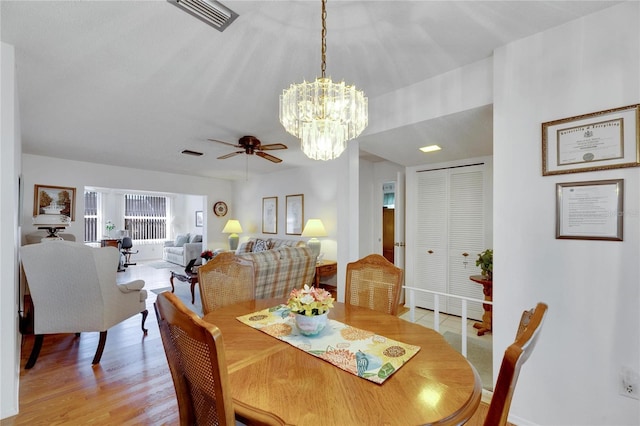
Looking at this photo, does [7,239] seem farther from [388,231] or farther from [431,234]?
[388,231]

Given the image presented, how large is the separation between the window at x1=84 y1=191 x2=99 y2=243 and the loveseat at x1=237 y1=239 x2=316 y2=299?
724cm

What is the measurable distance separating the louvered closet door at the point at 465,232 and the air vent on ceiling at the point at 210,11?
3.29 m

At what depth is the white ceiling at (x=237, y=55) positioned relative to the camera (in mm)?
1537

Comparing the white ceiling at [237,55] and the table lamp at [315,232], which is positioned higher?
the white ceiling at [237,55]

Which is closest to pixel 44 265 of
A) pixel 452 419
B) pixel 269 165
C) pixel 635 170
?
pixel 452 419

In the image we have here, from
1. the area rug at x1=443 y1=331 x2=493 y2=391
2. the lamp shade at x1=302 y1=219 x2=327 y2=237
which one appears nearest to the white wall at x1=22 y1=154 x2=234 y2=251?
the lamp shade at x1=302 y1=219 x2=327 y2=237

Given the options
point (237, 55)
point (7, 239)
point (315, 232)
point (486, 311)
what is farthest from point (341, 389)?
point (315, 232)

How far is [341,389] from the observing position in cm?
93

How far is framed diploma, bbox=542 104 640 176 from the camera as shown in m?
1.46

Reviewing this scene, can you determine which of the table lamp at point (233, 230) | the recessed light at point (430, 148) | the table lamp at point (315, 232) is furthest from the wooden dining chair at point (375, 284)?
the table lamp at point (233, 230)

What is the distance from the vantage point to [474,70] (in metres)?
2.08

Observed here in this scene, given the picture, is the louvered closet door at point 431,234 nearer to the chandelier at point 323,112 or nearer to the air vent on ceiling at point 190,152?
the chandelier at point 323,112

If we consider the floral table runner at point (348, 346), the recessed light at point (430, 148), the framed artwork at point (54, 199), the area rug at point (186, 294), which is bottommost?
the area rug at point (186, 294)

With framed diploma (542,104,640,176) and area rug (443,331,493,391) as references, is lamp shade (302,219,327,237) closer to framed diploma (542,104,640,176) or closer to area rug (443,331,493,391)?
area rug (443,331,493,391)
